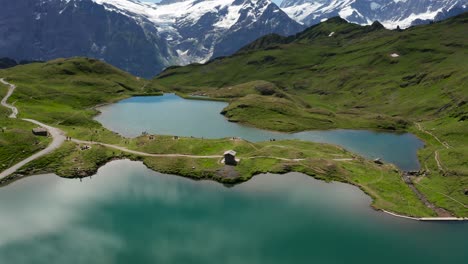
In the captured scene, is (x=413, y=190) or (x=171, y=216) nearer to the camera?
(x=171, y=216)

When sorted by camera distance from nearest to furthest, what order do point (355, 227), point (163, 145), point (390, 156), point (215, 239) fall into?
point (215, 239)
point (355, 227)
point (163, 145)
point (390, 156)

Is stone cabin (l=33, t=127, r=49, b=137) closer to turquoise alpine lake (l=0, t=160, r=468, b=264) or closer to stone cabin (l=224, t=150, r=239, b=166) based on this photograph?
turquoise alpine lake (l=0, t=160, r=468, b=264)

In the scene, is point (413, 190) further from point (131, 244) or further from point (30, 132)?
point (30, 132)

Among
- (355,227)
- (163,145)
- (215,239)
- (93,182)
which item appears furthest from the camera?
(163,145)

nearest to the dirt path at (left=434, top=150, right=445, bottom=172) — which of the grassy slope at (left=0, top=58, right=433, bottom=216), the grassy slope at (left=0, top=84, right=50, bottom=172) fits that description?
the grassy slope at (left=0, top=58, right=433, bottom=216)

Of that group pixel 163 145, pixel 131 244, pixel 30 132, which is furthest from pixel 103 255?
pixel 30 132

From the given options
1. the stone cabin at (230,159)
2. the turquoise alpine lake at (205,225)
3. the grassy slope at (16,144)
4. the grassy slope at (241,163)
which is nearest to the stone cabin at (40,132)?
the grassy slope at (16,144)

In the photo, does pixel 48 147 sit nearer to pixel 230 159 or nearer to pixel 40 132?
pixel 40 132

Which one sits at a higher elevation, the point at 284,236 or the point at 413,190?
the point at 413,190
